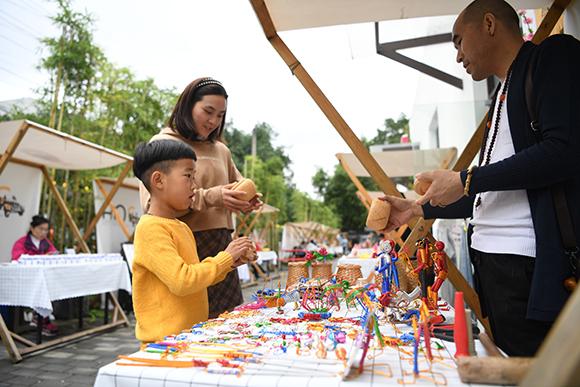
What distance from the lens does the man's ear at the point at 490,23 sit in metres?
1.45

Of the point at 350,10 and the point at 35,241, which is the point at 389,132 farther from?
the point at 350,10

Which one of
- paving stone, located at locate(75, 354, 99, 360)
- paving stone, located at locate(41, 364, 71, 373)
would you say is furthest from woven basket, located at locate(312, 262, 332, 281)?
paving stone, located at locate(75, 354, 99, 360)

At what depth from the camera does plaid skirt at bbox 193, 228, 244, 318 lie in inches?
79.4

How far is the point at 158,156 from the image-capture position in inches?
65.6

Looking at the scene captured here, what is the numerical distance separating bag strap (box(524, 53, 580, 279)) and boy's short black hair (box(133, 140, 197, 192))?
121 cm

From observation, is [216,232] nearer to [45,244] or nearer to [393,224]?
[393,224]

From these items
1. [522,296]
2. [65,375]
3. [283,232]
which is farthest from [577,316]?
[283,232]

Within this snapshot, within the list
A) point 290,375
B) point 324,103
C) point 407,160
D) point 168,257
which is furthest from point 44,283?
point 407,160

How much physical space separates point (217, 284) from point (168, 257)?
68 centimetres

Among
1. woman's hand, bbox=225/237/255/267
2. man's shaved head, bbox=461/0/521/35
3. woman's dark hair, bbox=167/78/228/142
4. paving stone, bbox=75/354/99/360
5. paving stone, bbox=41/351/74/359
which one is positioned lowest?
paving stone, bbox=75/354/99/360

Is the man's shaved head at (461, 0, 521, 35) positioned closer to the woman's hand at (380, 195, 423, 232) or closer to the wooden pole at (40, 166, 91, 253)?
the woman's hand at (380, 195, 423, 232)

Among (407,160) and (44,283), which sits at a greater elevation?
(407,160)

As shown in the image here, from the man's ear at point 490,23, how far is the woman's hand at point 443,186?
22.6 inches

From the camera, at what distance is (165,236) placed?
149 cm
